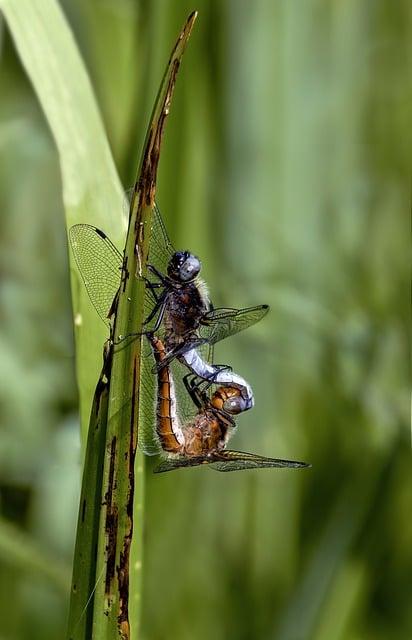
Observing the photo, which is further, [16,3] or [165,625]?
[165,625]

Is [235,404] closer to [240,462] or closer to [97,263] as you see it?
[240,462]

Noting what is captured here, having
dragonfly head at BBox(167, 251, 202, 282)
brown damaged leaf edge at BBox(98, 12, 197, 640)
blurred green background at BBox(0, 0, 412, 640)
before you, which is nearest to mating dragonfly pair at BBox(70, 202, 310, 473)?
dragonfly head at BBox(167, 251, 202, 282)

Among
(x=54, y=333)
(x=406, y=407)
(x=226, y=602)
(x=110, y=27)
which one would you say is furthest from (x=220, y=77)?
(x=226, y=602)

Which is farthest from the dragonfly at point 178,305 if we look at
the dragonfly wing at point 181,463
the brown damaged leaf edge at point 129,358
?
the brown damaged leaf edge at point 129,358

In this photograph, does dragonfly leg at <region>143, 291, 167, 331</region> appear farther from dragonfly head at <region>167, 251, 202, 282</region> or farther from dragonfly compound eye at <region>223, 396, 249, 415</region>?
dragonfly compound eye at <region>223, 396, 249, 415</region>

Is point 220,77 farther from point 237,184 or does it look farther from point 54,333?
point 54,333

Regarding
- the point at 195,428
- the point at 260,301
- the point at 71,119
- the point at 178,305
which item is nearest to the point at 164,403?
the point at 195,428
